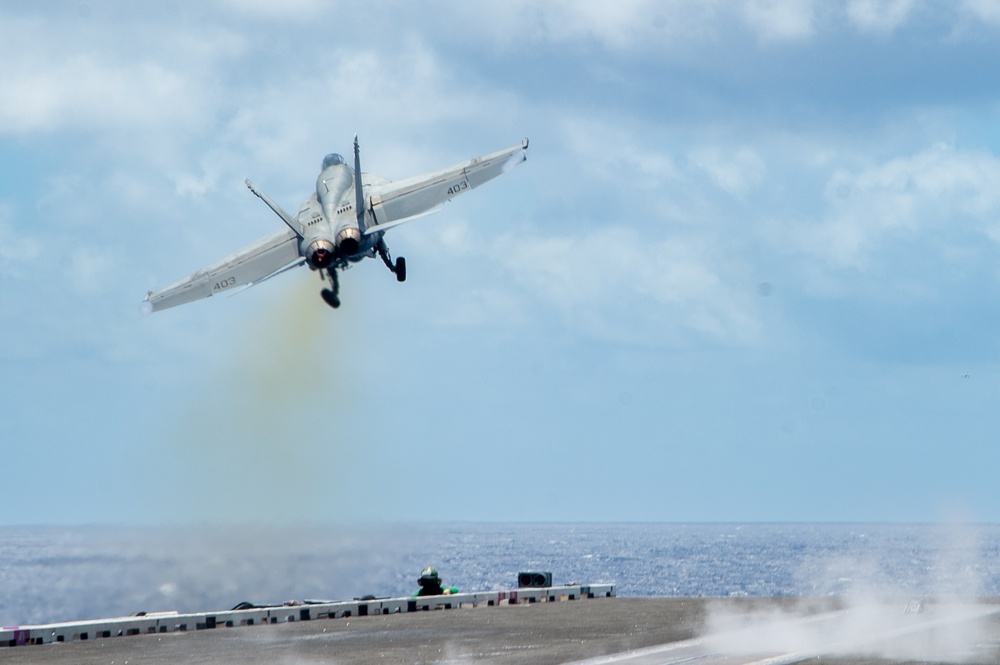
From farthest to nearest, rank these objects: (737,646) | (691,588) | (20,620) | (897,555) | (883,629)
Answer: (897,555) < (691,588) < (20,620) < (883,629) < (737,646)

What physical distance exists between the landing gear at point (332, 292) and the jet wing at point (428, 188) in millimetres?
3035

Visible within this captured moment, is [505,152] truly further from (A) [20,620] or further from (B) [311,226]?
(A) [20,620]

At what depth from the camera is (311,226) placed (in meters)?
45.4

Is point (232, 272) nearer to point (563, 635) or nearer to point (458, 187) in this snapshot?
point (458, 187)

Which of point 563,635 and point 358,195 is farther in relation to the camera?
point 358,195

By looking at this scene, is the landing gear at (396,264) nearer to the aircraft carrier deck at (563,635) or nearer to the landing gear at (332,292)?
the landing gear at (332,292)

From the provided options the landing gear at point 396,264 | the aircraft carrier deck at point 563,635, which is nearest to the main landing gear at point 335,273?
the landing gear at point 396,264

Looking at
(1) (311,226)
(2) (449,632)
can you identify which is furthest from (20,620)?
(2) (449,632)

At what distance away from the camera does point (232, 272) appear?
47.7 meters

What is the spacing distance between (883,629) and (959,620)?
347cm

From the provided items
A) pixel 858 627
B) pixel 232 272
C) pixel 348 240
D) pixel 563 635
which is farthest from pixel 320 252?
pixel 858 627

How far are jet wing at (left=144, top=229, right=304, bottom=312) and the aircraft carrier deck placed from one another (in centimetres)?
1312

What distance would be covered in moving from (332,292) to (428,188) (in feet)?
20.7

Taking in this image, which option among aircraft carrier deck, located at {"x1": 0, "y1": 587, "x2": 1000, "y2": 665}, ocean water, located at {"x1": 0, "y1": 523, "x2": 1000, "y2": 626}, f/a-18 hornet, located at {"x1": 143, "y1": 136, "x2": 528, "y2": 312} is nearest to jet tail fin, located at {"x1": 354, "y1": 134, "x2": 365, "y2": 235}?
f/a-18 hornet, located at {"x1": 143, "y1": 136, "x2": 528, "y2": 312}
